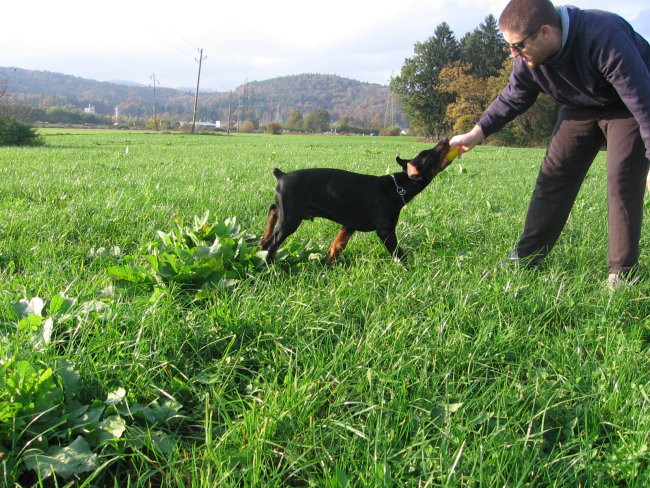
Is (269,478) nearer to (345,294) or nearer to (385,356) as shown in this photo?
(385,356)

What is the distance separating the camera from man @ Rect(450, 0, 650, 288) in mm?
3076

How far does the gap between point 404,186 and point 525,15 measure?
1632 millimetres

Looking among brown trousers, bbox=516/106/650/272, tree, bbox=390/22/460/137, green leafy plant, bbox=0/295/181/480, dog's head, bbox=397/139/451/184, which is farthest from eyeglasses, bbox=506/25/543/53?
tree, bbox=390/22/460/137

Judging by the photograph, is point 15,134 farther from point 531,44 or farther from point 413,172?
point 531,44

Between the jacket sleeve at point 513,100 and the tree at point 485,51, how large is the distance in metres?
67.8

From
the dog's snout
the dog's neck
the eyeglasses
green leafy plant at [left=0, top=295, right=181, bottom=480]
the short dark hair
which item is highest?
the short dark hair

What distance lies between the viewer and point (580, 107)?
3711 mm

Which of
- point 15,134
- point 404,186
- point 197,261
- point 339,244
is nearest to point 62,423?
point 197,261

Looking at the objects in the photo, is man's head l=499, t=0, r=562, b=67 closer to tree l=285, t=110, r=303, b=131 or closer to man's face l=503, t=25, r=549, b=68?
man's face l=503, t=25, r=549, b=68

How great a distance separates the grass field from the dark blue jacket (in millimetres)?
1296

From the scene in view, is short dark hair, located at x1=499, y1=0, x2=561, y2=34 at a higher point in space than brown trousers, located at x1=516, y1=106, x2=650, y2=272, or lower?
higher

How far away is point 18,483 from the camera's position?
1.46 m

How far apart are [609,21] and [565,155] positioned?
102cm

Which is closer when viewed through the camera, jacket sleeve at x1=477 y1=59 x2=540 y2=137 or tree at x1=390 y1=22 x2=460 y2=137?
jacket sleeve at x1=477 y1=59 x2=540 y2=137
